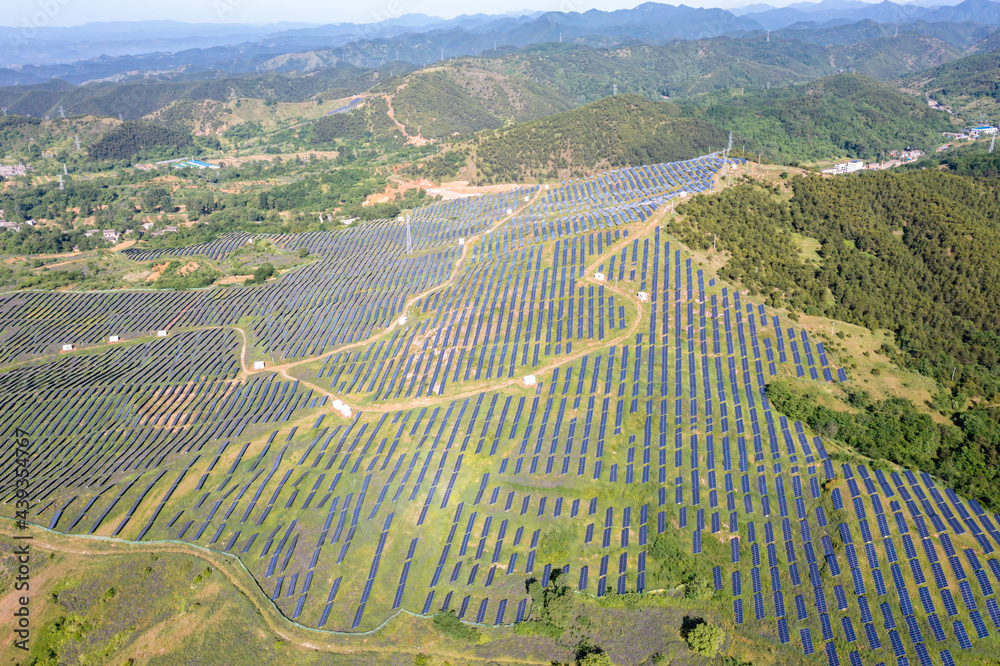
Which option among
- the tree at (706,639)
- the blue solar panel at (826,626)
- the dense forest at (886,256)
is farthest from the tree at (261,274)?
the blue solar panel at (826,626)

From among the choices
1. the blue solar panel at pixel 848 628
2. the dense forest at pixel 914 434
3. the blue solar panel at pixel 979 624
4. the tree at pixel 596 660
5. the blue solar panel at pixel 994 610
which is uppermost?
the dense forest at pixel 914 434

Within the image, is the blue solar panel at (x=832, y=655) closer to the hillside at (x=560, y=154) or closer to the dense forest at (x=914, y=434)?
the dense forest at (x=914, y=434)

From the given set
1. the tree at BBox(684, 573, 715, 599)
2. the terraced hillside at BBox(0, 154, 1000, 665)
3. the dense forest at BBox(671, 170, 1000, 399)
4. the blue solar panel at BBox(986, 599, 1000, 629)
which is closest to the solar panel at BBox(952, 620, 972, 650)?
the terraced hillside at BBox(0, 154, 1000, 665)

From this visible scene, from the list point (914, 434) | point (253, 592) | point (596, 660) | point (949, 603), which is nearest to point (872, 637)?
point (949, 603)

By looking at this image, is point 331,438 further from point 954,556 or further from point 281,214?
point 281,214

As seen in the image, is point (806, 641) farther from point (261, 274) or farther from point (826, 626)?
point (261, 274)

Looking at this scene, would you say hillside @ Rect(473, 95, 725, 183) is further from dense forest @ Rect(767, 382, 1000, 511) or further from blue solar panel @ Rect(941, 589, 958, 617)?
blue solar panel @ Rect(941, 589, 958, 617)
